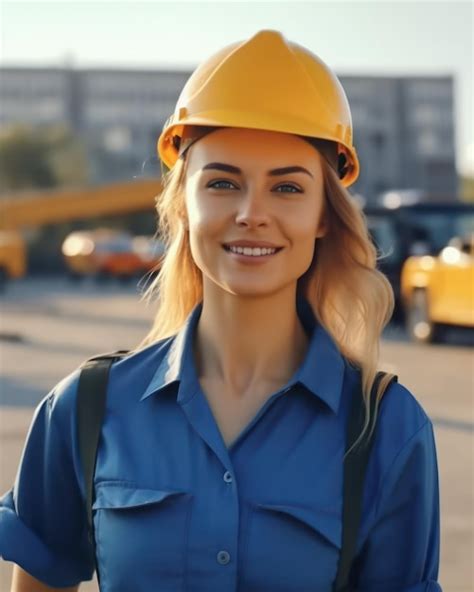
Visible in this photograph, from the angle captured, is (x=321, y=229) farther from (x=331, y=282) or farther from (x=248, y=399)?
(x=248, y=399)

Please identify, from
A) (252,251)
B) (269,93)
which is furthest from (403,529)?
(269,93)

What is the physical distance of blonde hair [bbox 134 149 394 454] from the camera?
9.09 feet

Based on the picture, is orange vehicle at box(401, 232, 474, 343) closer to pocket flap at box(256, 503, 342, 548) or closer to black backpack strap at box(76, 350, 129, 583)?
black backpack strap at box(76, 350, 129, 583)

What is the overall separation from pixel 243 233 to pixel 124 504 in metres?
0.54

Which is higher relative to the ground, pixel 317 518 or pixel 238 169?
pixel 238 169

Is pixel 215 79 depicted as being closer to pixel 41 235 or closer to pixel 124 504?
pixel 124 504

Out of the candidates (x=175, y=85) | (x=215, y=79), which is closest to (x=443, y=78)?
(x=175, y=85)

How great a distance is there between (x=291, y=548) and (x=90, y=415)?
0.45 meters

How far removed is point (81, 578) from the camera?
265 centimetres

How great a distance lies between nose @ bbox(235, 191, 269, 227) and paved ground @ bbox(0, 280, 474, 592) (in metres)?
3.52

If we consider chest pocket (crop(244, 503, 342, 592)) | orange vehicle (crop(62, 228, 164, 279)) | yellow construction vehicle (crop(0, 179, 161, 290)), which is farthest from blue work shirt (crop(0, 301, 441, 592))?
yellow construction vehicle (crop(0, 179, 161, 290))

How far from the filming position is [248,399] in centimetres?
259

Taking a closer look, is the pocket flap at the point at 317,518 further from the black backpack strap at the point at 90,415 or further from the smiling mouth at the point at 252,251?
the smiling mouth at the point at 252,251

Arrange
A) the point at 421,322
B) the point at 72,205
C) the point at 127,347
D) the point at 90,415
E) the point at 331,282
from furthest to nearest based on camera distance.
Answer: the point at 72,205 < the point at 421,322 < the point at 127,347 < the point at 331,282 < the point at 90,415
